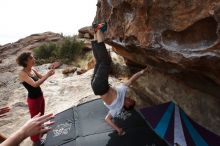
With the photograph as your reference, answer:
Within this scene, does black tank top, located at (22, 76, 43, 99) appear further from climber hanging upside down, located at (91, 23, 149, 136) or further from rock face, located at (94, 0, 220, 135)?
rock face, located at (94, 0, 220, 135)

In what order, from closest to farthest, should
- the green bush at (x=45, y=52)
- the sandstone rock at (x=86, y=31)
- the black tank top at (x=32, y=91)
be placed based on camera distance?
the black tank top at (x=32, y=91)
the green bush at (x=45, y=52)
the sandstone rock at (x=86, y=31)

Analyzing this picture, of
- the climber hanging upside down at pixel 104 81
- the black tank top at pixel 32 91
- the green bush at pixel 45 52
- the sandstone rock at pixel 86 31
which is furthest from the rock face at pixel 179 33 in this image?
the sandstone rock at pixel 86 31

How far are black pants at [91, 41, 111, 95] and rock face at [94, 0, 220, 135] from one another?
303 millimetres

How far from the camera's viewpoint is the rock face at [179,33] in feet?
10.9

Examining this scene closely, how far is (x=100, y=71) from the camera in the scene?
17.0ft

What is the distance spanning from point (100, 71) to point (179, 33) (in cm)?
189

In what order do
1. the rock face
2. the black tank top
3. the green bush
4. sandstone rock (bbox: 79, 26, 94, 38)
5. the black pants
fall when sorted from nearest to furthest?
1. the rock face
2. the black pants
3. the black tank top
4. the green bush
5. sandstone rock (bbox: 79, 26, 94, 38)

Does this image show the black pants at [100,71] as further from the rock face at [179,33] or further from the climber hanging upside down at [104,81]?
the rock face at [179,33]

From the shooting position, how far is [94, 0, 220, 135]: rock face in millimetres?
3311

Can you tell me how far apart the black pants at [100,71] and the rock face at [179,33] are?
303 millimetres

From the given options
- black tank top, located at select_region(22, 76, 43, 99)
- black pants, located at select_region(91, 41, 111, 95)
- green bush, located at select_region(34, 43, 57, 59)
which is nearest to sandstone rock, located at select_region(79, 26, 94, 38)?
green bush, located at select_region(34, 43, 57, 59)

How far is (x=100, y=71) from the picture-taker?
17.0ft

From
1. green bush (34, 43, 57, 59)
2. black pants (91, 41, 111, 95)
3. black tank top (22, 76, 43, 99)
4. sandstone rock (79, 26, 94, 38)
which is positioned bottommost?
green bush (34, 43, 57, 59)

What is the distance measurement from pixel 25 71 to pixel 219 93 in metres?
3.62
